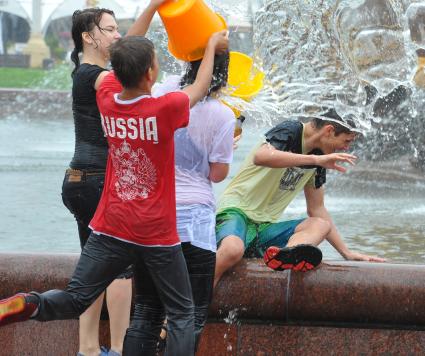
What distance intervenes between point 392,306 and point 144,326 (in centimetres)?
97

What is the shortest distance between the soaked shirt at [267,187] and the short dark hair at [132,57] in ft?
3.43

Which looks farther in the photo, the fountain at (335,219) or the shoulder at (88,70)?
the fountain at (335,219)

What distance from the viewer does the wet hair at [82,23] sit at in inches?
147

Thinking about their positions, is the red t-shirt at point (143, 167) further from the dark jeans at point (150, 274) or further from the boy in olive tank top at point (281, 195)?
the boy in olive tank top at point (281, 195)

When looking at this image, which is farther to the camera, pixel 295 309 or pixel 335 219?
pixel 335 219

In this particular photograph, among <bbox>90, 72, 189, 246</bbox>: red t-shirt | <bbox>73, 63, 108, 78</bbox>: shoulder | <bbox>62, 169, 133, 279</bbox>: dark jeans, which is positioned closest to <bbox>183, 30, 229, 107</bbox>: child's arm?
<bbox>90, 72, 189, 246</bbox>: red t-shirt

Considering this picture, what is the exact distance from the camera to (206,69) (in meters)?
3.28

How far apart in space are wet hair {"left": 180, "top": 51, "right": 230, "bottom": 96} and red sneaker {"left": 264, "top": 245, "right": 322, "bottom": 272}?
2.16 feet

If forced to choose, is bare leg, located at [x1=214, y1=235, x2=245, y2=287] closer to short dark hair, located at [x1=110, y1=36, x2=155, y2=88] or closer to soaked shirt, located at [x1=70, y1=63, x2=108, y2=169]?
soaked shirt, located at [x1=70, y1=63, x2=108, y2=169]

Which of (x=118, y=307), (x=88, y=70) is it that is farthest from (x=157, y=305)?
(x=88, y=70)

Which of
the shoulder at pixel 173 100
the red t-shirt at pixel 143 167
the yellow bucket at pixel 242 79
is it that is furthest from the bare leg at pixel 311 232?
the shoulder at pixel 173 100

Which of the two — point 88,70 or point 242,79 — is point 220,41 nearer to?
point 88,70

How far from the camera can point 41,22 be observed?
43.5 meters

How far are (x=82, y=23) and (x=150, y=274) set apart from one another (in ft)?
3.32
